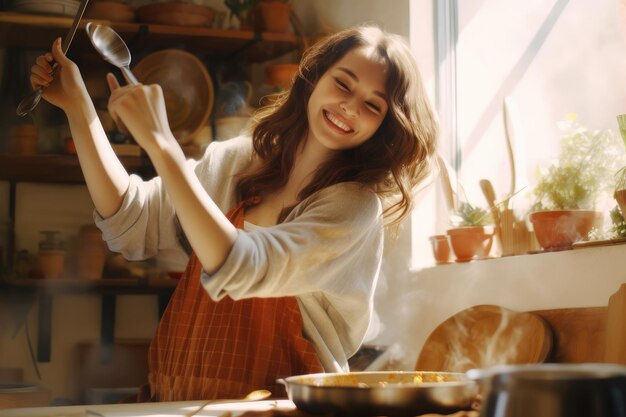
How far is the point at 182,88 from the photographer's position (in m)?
1.25

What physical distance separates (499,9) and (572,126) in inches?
11.5

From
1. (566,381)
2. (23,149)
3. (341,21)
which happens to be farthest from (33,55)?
(566,381)

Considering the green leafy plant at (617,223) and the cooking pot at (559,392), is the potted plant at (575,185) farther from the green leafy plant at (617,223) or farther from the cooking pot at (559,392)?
the cooking pot at (559,392)

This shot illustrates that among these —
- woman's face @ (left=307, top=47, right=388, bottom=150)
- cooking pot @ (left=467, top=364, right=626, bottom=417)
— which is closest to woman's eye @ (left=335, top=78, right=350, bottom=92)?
woman's face @ (left=307, top=47, right=388, bottom=150)

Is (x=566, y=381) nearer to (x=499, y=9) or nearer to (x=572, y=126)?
(x=572, y=126)

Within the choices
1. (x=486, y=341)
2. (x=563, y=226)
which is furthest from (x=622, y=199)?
(x=486, y=341)

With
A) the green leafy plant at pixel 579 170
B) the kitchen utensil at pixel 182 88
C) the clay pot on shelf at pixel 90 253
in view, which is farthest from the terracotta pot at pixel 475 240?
the clay pot on shelf at pixel 90 253

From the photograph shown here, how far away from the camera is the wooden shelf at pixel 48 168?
105cm

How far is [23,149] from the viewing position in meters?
1.14

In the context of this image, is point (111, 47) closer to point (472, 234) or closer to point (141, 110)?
point (141, 110)

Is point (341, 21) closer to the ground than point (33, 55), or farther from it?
farther from it

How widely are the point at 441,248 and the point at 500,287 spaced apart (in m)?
0.18

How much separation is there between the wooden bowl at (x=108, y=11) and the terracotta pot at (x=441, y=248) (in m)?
0.58

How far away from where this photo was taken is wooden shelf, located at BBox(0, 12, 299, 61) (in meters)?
1.09
